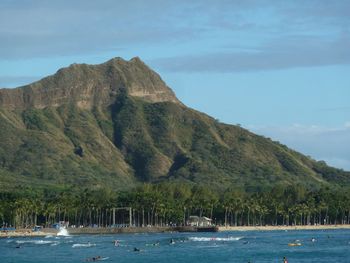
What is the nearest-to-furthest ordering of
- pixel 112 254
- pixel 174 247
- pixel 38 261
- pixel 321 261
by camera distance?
pixel 321 261 → pixel 38 261 → pixel 112 254 → pixel 174 247

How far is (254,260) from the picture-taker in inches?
5925

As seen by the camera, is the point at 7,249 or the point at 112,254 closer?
the point at 112,254

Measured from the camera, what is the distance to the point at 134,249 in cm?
17912

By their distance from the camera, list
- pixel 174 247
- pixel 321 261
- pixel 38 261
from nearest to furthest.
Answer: pixel 321 261 < pixel 38 261 < pixel 174 247

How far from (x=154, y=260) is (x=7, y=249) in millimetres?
47394

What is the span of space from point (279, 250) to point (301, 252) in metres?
6.18

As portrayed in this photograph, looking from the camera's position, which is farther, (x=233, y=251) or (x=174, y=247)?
(x=174, y=247)

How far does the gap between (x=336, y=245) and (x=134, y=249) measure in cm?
3934

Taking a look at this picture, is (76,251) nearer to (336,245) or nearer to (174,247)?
(174,247)

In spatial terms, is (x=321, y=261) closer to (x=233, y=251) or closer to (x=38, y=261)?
(x=233, y=251)

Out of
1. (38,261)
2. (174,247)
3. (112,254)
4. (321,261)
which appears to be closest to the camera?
(321,261)

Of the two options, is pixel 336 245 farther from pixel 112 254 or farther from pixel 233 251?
pixel 112 254

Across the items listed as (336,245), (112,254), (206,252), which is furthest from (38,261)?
(336,245)

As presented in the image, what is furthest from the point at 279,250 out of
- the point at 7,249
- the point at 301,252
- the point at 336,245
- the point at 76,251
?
the point at 7,249
